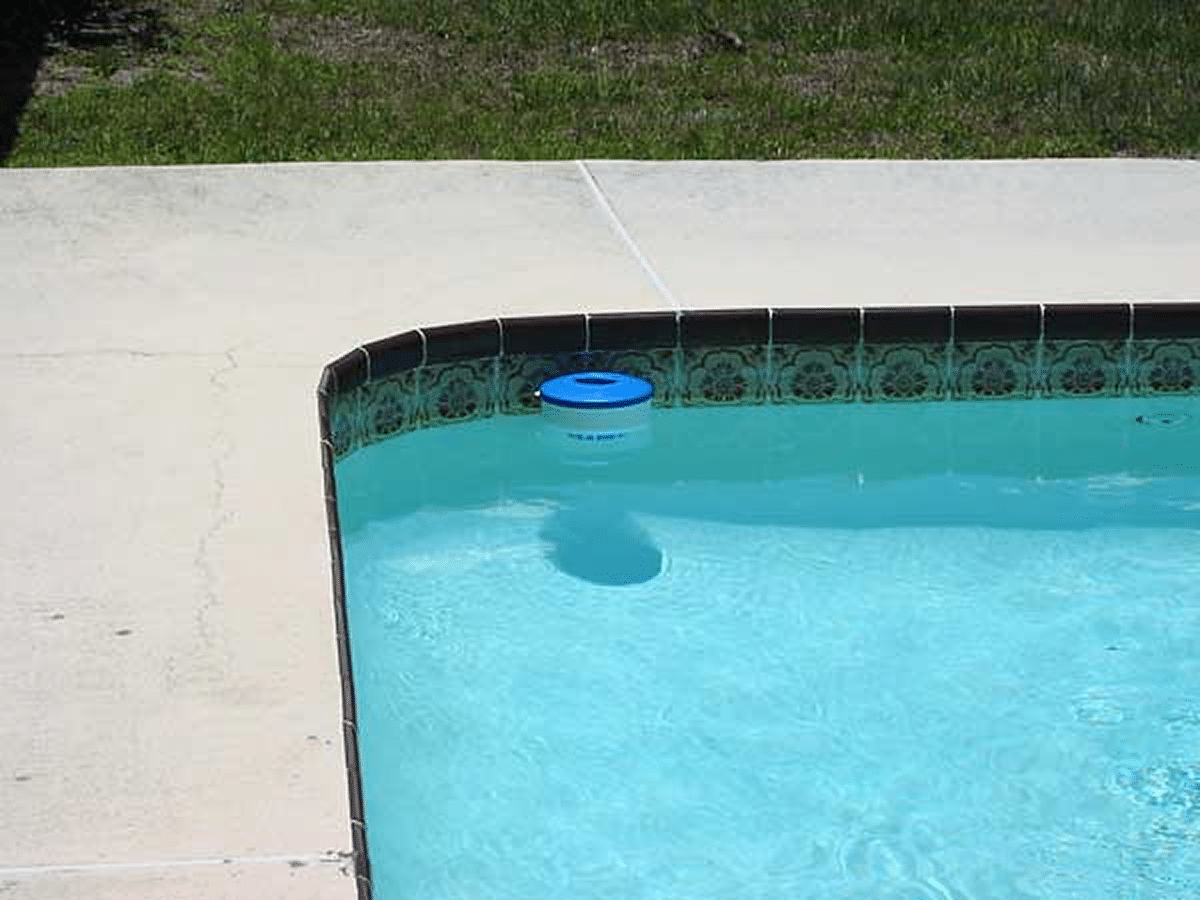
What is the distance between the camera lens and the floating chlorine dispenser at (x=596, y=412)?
592 cm

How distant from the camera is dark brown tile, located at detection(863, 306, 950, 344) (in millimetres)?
6066

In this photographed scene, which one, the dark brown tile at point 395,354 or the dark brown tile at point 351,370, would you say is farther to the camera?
the dark brown tile at point 395,354

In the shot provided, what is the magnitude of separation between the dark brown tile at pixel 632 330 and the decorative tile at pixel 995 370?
2.59ft

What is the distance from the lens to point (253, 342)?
19.0ft

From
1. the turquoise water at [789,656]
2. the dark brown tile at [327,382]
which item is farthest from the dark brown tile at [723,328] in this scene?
the dark brown tile at [327,382]

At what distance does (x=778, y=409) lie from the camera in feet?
20.5

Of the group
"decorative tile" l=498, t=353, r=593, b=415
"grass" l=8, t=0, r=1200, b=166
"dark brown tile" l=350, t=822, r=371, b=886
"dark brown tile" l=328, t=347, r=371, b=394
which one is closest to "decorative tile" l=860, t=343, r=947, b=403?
"decorative tile" l=498, t=353, r=593, b=415

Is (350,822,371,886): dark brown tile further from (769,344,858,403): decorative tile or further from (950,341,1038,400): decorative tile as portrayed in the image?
(950,341,1038,400): decorative tile

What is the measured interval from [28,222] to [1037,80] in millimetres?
4035

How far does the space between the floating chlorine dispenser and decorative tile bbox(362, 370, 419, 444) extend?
34 cm

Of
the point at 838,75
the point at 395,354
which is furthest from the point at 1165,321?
the point at 838,75

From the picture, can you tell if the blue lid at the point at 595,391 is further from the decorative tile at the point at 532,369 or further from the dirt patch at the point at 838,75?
the dirt patch at the point at 838,75

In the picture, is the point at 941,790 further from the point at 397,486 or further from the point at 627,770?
the point at 397,486

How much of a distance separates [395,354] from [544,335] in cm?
41
